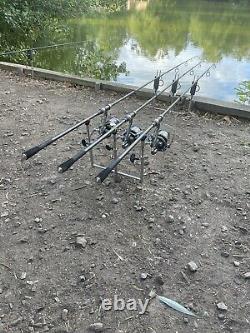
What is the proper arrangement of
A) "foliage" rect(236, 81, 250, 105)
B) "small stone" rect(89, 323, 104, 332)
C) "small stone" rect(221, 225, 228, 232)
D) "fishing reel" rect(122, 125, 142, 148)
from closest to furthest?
"small stone" rect(89, 323, 104, 332)
"small stone" rect(221, 225, 228, 232)
"fishing reel" rect(122, 125, 142, 148)
"foliage" rect(236, 81, 250, 105)

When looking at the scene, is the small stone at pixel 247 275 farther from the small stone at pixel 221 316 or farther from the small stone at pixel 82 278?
the small stone at pixel 82 278

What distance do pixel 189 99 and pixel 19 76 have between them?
3.22 m

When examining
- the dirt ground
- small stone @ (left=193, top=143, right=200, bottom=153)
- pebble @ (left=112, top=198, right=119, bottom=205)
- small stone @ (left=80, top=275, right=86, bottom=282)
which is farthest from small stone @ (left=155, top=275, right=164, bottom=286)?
small stone @ (left=193, top=143, right=200, bottom=153)

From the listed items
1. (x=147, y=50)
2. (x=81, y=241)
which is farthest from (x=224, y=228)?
(x=147, y=50)

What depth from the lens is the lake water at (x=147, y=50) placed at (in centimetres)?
791

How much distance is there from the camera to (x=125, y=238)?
2.64m

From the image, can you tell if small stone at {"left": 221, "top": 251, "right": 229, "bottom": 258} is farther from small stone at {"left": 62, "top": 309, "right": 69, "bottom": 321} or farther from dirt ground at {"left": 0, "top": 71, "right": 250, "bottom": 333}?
small stone at {"left": 62, "top": 309, "right": 69, "bottom": 321}

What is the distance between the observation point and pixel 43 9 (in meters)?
11.1

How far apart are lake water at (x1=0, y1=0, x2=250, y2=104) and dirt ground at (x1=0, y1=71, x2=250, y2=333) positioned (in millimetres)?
3632

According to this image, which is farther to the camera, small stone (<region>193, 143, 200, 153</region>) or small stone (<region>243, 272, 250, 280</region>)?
small stone (<region>193, 143, 200, 153</region>)

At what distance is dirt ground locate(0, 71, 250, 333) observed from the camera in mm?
2100

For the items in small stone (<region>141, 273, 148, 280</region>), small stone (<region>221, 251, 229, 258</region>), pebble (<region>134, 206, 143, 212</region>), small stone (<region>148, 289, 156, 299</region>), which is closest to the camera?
small stone (<region>148, 289, 156, 299</region>)

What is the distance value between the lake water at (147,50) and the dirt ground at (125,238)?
3.63 metres

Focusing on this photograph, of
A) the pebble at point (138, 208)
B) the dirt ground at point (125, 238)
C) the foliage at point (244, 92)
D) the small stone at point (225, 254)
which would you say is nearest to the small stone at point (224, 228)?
the dirt ground at point (125, 238)
